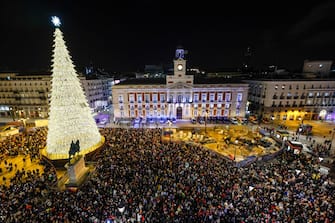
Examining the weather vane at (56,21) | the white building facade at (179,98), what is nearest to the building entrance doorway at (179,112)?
the white building facade at (179,98)

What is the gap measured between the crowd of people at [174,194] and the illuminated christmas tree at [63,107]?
3280mm

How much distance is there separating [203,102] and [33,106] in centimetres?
5338

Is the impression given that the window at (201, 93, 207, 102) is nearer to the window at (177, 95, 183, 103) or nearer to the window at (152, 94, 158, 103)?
Answer: the window at (177, 95, 183, 103)

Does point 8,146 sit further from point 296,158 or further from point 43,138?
point 296,158

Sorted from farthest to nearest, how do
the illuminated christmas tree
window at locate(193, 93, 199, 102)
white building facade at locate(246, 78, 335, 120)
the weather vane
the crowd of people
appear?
1. window at locate(193, 93, 199, 102)
2. white building facade at locate(246, 78, 335, 120)
3. the illuminated christmas tree
4. the weather vane
5. the crowd of people

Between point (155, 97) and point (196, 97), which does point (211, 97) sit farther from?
point (155, 97)

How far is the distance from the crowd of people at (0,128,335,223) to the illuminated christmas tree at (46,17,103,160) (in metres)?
3.28

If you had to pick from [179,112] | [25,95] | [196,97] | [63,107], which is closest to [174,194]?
[63,107]

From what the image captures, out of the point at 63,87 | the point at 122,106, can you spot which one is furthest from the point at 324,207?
the point at 122,106

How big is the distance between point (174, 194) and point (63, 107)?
1740cm

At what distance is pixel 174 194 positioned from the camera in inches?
623

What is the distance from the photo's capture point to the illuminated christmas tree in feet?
69.0

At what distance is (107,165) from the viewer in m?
20.3

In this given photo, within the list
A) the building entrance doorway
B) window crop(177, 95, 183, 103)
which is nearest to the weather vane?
window crop(177, 95, 183, 103)
